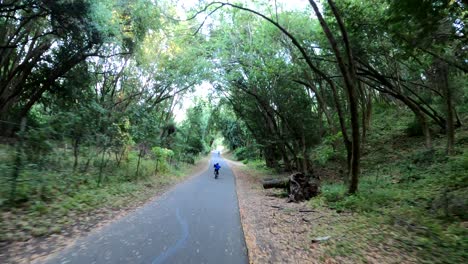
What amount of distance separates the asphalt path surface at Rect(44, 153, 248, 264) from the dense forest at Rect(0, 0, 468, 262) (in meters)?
1.34

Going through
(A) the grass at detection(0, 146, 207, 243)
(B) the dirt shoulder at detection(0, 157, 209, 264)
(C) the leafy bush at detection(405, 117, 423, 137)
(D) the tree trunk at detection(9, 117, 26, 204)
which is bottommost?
(B) the dirt shoulder at detection(0, 157, 209, 264)

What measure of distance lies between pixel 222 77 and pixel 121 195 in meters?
12.9

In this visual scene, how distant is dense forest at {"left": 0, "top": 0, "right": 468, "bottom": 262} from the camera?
7895 millimetres

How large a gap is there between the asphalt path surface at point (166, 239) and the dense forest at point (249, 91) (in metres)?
1.34

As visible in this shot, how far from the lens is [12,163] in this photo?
7.16 m

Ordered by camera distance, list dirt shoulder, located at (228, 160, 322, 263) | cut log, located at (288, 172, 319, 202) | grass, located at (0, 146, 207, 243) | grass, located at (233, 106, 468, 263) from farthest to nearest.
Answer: cut log, located at (288, 172, 319, 202), grass, located at (0, 146, 207, 243), dirt shoulder, located at (228, 160, 322, 263), grass, located at (233, 106, 468, 263)

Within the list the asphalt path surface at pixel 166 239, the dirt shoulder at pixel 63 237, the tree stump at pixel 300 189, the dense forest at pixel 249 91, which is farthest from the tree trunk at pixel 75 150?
the tree stump at pixel 300 189

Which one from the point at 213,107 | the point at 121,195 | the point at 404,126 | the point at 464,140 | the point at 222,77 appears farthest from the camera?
the point at 213,107

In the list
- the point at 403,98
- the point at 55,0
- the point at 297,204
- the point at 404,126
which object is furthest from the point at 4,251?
the point at 404,126

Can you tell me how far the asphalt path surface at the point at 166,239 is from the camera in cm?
534

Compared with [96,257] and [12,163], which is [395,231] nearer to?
[96,257]

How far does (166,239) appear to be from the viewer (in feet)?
21.2

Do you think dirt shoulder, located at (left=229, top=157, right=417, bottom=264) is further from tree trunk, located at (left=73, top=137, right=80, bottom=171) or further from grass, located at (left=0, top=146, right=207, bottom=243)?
tree trunk, located at (left=73, top=137, right=80, bottom=171)

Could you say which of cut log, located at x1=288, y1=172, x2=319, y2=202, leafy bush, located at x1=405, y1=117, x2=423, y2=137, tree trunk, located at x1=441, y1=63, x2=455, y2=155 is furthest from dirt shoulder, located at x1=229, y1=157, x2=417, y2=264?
leafy bush, located at x1=405, y1=117, x2=423, y2=137
